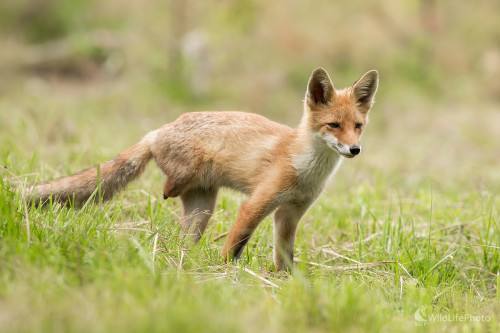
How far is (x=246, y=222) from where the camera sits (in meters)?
4.12

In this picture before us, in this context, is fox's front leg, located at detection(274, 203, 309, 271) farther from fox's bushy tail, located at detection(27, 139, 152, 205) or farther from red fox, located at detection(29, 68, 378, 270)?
fox's bushy tail, located at detection(27, 139, 152, 205)

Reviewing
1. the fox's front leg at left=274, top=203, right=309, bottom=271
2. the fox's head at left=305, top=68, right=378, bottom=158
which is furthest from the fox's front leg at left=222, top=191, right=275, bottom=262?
the fox's head at left=305, top=68, right=378, bottom=158

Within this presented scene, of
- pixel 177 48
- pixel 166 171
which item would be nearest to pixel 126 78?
pixel 177 48

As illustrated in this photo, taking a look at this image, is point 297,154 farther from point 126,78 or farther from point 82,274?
point 126,78

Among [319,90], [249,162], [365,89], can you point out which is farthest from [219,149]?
[365,89]

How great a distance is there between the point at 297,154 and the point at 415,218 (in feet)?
7.04

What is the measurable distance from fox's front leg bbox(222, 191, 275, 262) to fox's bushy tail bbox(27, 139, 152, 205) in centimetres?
118

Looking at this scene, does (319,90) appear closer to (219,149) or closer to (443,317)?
(219,149)

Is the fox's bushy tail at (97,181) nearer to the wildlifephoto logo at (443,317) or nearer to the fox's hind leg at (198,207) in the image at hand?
the fox's hind leg at (198,207)

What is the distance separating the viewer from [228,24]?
53.8 feet

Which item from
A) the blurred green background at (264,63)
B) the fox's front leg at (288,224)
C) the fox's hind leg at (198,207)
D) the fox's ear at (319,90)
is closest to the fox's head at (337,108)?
the fox's ear at (319,90)

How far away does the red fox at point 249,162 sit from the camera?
168 inches

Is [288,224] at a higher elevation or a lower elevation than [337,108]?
lower

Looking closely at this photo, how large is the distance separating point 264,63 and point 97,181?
12108mm
